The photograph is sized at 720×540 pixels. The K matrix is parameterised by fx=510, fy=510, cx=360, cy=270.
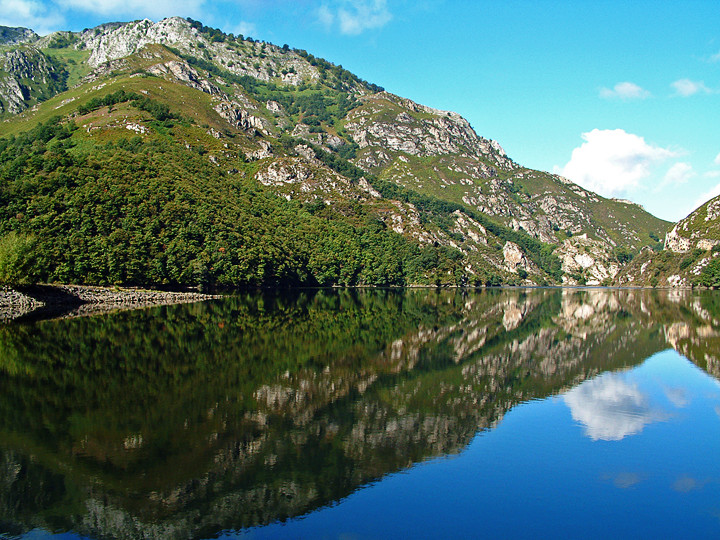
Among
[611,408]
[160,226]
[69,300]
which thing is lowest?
[69,300]

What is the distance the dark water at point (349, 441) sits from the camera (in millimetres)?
13680

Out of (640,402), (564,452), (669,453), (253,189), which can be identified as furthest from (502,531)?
(253,189)

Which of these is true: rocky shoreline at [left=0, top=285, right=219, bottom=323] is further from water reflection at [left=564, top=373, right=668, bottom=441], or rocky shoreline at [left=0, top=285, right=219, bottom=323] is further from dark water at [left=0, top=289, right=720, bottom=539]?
water reflection at [left=564, top=373, right=668, bottom=441]

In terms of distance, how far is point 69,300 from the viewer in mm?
74062

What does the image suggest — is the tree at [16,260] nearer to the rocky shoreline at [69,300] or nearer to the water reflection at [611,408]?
the rocky shoreline at [69,300]

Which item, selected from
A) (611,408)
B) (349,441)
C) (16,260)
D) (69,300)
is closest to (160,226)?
(69,300)

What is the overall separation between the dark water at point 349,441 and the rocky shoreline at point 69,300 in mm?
23578

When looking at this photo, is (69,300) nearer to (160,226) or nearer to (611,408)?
(160,226)

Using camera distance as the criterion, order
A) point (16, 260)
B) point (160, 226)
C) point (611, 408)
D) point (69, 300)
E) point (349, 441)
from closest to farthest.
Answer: point (349, 441) → point (611, 408) → point (16, 260) → point (69, 300) → point (160, 226)

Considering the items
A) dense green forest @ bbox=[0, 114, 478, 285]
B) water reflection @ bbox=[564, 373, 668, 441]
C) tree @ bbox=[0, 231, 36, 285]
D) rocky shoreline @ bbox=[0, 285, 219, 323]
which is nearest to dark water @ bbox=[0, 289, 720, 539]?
water reflection @ bbox=[564, 373, 668, 441]

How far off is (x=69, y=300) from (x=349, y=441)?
2722 inches

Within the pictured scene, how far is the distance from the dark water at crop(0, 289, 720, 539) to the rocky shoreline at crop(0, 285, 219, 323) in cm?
2358

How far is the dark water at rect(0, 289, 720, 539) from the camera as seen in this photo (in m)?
13.7

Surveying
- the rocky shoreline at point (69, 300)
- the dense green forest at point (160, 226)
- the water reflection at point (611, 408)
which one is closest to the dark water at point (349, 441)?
the water reflection at point (611, 408)
